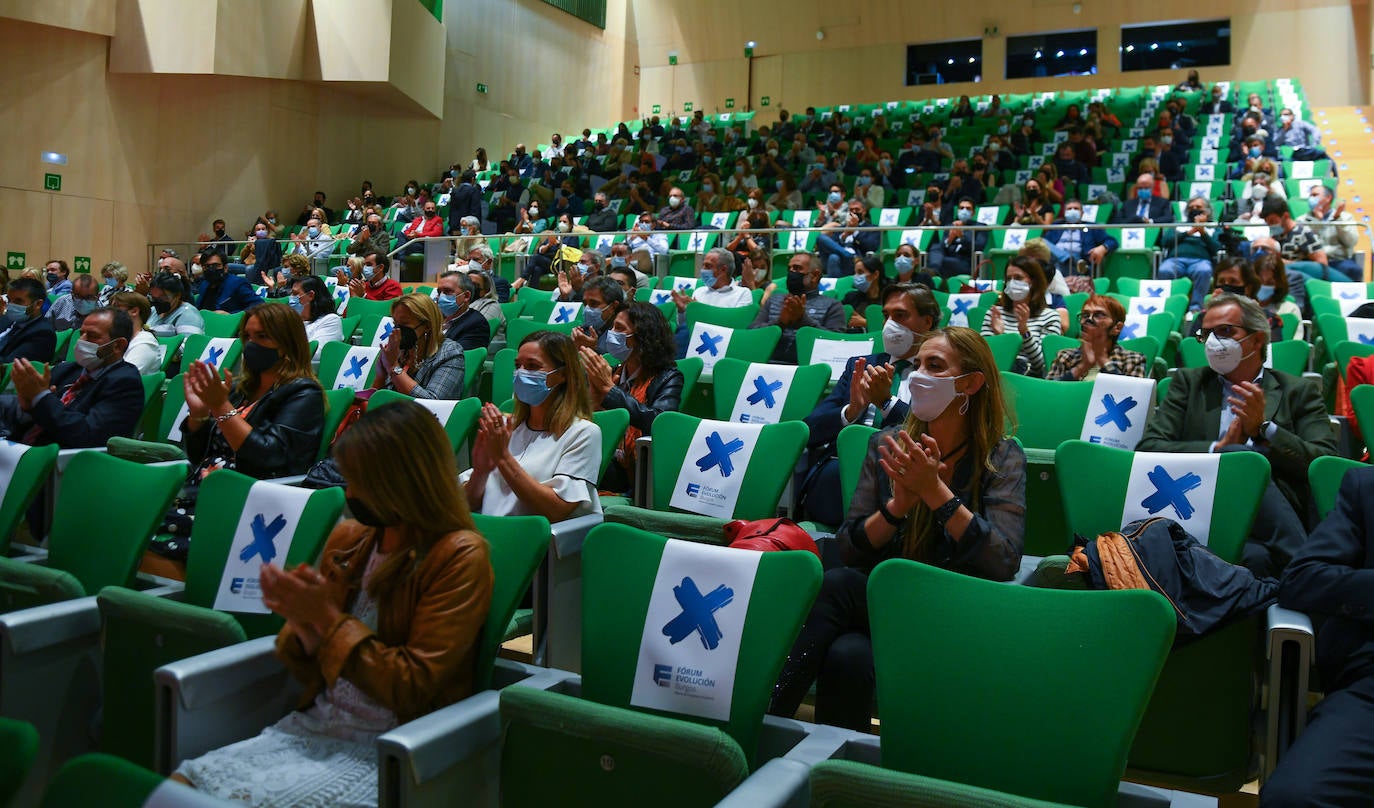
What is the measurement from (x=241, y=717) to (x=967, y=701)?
123cm

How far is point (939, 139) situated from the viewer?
12.2m

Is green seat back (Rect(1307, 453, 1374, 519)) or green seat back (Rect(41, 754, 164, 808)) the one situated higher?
green seat back (Rect(1307, 453, 1374, 519))

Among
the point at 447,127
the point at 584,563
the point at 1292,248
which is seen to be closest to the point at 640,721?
the point at 584,563

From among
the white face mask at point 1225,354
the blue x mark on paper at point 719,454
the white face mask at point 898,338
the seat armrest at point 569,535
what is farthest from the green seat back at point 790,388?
the seat armrest at point 569,535

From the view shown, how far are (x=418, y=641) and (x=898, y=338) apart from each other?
2.16 metres

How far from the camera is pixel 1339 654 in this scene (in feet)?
6.07

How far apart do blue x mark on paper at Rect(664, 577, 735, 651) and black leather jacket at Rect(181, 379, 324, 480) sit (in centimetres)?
188

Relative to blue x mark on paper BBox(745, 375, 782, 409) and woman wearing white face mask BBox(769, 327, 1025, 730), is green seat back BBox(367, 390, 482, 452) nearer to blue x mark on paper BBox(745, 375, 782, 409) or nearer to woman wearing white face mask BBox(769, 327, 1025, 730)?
blue x mark on paper BBox(745, 375, 782, 409)

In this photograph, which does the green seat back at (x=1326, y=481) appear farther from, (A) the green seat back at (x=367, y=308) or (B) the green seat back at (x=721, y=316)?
(A) the green seat back at (x=367, y=308)

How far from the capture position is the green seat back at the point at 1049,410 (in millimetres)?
3465

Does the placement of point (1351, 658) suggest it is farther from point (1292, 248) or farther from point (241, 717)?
point (1292, 248)

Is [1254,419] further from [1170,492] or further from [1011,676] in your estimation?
[1011,676]

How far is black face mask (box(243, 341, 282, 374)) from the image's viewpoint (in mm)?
3389

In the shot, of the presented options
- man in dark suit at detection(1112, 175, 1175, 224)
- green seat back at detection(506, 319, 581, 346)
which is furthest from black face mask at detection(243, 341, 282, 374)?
man in dark suit at detection(1112, 175, 1175, 224)
